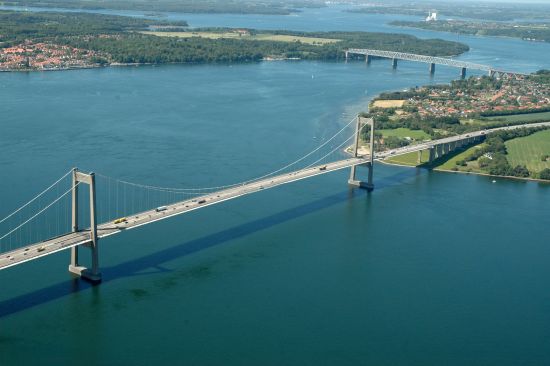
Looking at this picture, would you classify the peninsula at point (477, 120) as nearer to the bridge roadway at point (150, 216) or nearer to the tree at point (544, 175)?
the tree at point (544, 175)

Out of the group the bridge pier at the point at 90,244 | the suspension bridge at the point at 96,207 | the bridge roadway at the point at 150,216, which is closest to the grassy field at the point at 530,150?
the suspension bridge at the point at 96,207

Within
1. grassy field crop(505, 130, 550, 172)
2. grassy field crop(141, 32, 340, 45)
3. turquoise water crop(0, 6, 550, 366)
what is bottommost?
turquoise water crop(0, 6, 550, 366)

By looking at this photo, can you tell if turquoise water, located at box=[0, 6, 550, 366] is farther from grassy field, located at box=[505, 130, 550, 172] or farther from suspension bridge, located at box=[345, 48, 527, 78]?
suspension bridge, located at box=[345, 48, 527, 78]

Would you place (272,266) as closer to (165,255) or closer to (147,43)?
(165,255)

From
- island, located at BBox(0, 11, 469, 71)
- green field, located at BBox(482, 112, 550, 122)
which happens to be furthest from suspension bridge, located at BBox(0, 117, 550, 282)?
island, located at BBox(0, 11, 469, 71)

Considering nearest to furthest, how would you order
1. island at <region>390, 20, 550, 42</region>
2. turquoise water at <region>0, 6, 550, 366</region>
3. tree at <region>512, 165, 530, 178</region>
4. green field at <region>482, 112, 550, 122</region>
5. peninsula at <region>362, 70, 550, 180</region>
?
turquoise water at <region>0, 6, 550, 366</region>, tree at <region>512, 165, 530, 178</region>, peninsula at <region>362, 70, 550, 180</region>, green field at <region>482, 112, 550, 122</region>, island at <region>390, 20, 550, 42</region>

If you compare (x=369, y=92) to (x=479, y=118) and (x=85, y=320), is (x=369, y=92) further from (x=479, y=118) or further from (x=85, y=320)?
(x=85, y=320)
